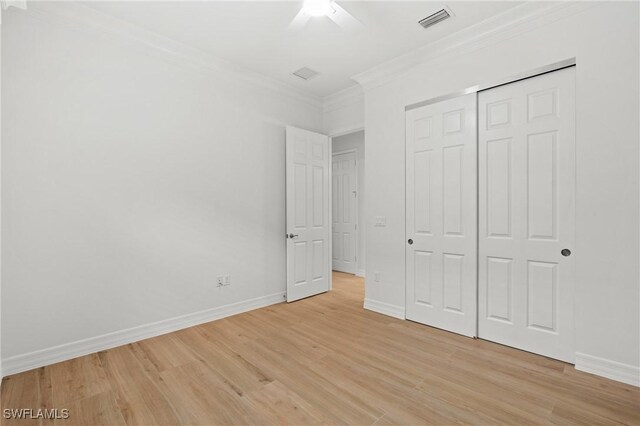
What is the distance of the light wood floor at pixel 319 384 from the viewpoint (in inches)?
72.0

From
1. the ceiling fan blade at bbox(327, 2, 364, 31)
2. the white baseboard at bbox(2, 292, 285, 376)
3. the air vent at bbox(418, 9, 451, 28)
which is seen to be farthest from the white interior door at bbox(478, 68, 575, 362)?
the white baseboard at bbox(2, 292, 285, 376)

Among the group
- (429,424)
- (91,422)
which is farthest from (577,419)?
(91,422)

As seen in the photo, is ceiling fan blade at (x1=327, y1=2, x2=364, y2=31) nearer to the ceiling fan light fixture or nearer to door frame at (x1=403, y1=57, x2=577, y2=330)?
the ceiling fan light fixture

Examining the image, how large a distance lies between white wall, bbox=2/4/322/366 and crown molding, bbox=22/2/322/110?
0.03 m

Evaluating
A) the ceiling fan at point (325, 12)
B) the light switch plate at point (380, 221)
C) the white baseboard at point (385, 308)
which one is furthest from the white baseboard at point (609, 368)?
the ceiling fan at point (325, 12)

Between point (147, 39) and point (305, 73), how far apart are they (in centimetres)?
170

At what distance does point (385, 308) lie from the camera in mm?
3602

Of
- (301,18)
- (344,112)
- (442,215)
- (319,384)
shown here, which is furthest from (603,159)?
(344,112)

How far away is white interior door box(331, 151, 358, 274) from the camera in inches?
236

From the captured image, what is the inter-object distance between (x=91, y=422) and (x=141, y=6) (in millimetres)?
3029

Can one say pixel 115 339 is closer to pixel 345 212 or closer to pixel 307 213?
pixel 307 213

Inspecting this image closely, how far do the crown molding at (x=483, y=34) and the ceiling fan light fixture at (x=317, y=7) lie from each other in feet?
4.78

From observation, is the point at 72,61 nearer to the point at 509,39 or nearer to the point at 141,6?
the point at 141,6

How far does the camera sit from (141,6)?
2535 mm
